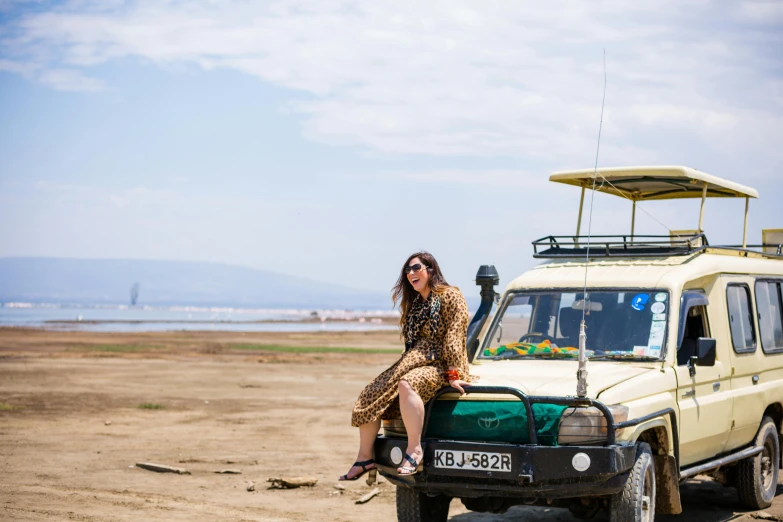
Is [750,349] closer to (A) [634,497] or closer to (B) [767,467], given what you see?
(B) [767,467]

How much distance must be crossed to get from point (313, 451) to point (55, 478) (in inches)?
130

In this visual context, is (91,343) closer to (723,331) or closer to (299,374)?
(299,374)

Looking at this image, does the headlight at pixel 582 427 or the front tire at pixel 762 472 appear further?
the front tire at pixel 762 472

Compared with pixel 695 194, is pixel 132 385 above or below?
below

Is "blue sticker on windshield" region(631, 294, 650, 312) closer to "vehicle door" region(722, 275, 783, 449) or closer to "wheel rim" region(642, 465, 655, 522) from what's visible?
"vehicle door" region(722, 275, 783, 449)

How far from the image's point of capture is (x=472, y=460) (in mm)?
6453

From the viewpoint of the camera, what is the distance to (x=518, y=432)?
646 centimetres

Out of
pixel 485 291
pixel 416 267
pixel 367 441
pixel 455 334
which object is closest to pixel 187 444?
pixel 485 291

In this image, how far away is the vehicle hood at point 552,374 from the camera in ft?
21.7

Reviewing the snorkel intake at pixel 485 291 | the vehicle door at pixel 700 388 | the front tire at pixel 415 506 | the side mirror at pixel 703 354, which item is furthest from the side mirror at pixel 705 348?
the front tire at pixel 415 506

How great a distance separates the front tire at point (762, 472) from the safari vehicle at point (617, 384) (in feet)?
0.06

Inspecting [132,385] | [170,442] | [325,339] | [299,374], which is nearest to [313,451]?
[170,442]

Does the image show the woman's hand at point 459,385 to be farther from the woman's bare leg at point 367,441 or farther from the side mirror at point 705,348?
the side mirror at point 705,348

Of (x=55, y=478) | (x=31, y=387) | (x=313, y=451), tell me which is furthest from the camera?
(x=31, y=387)
